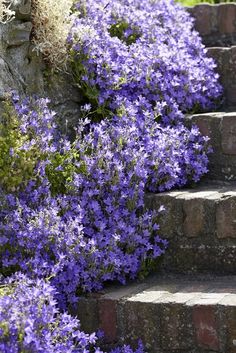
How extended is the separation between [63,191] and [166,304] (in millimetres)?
778

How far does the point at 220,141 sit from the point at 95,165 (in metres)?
0.76

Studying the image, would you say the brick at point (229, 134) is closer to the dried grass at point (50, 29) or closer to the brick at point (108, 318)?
the dried grass at point (50, 29)

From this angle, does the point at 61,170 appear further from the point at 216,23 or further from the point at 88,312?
the point at 216,23

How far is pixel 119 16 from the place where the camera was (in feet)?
14.9

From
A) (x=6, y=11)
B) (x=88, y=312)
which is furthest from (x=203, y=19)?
(x=88, y=312)

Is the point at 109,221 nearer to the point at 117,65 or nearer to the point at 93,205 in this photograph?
the point at 93,205

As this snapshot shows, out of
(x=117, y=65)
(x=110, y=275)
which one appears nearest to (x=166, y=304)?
(x=110, y=275)

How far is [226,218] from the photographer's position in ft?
12.0

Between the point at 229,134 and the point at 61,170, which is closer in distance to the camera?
the point at 61,170

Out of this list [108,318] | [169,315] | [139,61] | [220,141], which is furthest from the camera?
[139,61]

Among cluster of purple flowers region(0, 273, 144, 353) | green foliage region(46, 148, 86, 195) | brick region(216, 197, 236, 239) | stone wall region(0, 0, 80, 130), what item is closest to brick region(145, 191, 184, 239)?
brick region(216, 197, 236, 239)

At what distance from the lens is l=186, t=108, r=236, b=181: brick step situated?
4094 millimetres

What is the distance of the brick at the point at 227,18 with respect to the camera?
5141 millimetres

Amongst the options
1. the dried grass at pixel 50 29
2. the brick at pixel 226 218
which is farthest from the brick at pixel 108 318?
the dried grass at pixel 50 29
